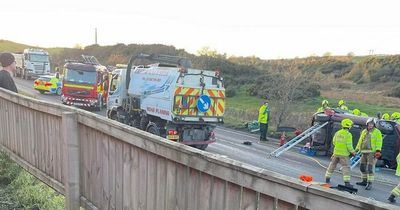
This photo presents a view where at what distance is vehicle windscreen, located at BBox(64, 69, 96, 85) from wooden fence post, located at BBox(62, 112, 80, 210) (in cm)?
2105

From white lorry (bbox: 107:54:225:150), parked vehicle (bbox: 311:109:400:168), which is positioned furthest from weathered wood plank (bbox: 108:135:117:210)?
parked vehicle (bbox: 311:109:400:168)

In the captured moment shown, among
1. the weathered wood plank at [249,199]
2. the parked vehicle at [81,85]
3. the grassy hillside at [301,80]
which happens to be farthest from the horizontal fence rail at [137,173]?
the parked vehicle at [81,85]

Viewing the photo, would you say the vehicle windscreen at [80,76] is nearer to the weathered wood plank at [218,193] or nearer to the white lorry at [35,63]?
the white lorry at [35,63]

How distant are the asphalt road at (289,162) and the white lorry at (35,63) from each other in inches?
1160

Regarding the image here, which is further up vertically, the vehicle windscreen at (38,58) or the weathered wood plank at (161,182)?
the vehicle windscreen at (38,58)

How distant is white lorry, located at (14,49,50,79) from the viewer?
40.9m

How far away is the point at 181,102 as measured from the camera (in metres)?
13.2

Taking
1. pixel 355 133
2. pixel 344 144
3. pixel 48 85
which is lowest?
pixel 48 85

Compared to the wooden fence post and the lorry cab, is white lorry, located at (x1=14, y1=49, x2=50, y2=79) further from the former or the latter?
the wooden fence post

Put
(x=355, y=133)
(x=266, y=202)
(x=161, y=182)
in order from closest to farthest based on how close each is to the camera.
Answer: (x=266, y=202) < (x=161, y=182) < (x=355, y=133)

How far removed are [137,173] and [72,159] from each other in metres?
1.17

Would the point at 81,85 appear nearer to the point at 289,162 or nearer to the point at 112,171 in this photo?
the point at 289,162

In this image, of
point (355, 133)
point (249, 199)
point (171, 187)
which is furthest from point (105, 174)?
point (355, 133)

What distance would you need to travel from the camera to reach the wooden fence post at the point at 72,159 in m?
4.10
